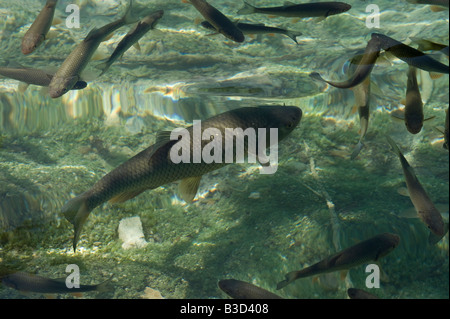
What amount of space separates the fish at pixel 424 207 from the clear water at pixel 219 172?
79cm

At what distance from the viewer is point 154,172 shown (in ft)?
8.81

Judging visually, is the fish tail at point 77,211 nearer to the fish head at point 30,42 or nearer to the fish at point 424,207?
the fish head at point 30,42

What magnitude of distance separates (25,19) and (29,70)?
4.26 metres

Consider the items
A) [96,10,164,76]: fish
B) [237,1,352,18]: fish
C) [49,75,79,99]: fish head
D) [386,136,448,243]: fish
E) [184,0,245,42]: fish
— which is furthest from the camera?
[96,10,164,76]: fish

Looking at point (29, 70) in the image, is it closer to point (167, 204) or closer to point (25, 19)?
point (167, 204)

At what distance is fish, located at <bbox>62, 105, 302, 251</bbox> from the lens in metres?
2.68

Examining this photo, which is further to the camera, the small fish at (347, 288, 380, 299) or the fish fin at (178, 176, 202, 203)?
the fish fin at (178, 176, 202, 203)

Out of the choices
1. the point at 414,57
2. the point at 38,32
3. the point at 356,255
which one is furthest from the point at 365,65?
the point at 38,32

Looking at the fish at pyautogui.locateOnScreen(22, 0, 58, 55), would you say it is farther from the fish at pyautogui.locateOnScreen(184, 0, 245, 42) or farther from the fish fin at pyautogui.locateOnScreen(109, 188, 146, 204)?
the fish fin at pyautogui.locateOnScreen(109, 188, 146, 204)

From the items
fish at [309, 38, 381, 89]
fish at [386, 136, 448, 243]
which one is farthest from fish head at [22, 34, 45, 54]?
fish at [386, 136, 448, 243]

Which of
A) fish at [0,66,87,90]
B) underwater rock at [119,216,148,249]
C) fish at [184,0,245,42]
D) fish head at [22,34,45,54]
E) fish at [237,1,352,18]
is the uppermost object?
fish at [237,1,352,18]

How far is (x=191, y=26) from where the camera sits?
23.9ft

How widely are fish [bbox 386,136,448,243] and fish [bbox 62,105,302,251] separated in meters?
1.43

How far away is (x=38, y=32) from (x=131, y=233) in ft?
8.64
